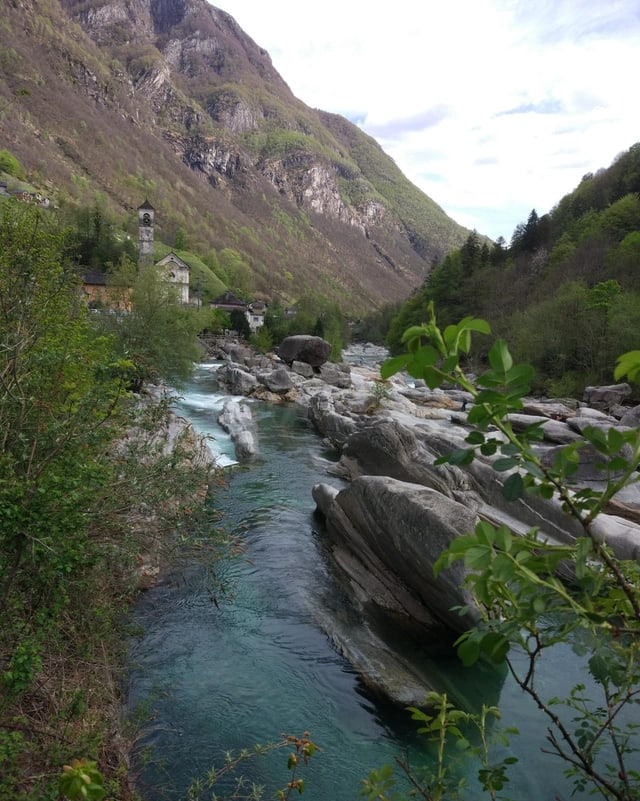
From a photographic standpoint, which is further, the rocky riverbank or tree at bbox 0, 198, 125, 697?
the rocky riverbank

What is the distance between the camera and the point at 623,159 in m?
72.6

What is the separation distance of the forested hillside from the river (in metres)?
10.1

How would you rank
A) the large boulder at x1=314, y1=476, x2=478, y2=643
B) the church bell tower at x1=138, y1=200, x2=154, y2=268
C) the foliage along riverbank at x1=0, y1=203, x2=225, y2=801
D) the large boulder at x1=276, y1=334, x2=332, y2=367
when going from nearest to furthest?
the foliage along riverbank at x1=0, y1=203, x2=225, y2=801
the large boulder at x1=314, y1=476, x2=478, y2=643
the large boulder at x1=276, y1=334, x2=332, y2=367
the church bell tower at x1=138, y1=200, x2=154, y2=268

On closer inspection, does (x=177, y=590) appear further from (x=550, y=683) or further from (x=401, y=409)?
(x=401, y=409)

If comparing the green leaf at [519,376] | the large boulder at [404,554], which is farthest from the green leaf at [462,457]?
the large boulder at [404,554]

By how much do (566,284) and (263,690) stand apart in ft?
159

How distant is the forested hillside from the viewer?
3675cm

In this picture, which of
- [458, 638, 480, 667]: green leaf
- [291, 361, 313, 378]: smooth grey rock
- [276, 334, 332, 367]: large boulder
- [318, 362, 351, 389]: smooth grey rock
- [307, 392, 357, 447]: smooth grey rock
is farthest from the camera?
[276, 334, 332, 367]: large boulder

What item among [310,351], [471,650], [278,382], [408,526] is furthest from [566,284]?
[471,650]

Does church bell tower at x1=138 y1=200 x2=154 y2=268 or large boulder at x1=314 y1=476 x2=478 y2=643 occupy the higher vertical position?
church bell tower at x1=138 y1=200 x2=154 y2=268

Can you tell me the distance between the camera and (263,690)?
7668 mm

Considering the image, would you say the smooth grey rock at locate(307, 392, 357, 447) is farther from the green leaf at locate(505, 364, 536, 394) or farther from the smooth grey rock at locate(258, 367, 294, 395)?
the green leaf at locate(505, 364, 536, 394)

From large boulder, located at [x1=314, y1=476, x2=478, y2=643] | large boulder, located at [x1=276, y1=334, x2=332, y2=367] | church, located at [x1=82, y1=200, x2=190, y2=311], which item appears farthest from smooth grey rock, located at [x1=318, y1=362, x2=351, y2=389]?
large boulder, located at [x1=314, y1=476, x2=478, y2=643]

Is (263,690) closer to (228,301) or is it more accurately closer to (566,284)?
(566,284)
